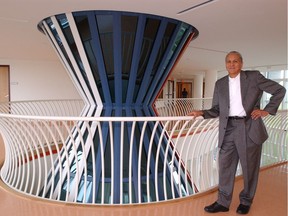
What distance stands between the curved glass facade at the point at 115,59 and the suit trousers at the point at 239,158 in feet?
5.25

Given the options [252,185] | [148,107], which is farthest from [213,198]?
[148,107]

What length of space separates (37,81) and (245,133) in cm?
976

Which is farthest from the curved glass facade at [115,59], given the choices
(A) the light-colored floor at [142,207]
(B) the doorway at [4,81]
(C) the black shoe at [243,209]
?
(B) the doorway at [4,81]

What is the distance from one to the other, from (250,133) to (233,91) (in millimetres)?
386

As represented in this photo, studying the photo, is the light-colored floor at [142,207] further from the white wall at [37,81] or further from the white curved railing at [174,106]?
the white wall at [37,81]

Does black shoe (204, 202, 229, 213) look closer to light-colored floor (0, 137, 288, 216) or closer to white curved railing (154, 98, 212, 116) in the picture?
light-colored floor (0, 137, 288, 216)

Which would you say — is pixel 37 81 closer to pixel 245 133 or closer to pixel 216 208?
pixel 216 208

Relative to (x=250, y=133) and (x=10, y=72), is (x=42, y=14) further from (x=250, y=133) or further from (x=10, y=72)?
(x=10, y=72)

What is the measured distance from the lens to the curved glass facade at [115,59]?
153 inches

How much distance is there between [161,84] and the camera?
4746 millimetres

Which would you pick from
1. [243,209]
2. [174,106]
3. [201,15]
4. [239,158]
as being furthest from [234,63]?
[174,106]

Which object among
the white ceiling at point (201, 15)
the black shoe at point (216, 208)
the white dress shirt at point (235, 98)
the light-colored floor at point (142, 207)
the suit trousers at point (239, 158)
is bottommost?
the light-colored floor at point (142, 207)

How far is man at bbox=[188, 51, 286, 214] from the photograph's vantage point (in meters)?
2.14

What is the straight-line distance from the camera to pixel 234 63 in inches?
85.7
